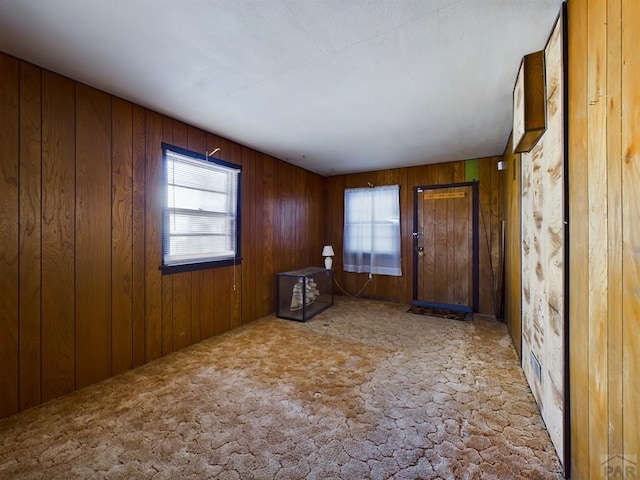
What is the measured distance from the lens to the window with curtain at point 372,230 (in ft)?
16.2

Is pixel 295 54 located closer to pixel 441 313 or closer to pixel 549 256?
pixel 549 256

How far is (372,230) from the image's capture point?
512 cm

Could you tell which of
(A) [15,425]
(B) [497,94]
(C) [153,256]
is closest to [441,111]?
(B) [497,94]

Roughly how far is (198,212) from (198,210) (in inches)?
0.9

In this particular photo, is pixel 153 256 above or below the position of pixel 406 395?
above

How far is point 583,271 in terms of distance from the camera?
1.21 metres

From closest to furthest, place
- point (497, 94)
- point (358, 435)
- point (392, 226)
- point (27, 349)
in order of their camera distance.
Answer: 1. point (358, 435)
2. point (27, 349)
3. point (497, 94)
4. point (392, 226)

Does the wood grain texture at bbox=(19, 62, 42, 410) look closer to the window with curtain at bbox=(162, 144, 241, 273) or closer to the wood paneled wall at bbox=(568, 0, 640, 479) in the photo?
the window with curtain at bbox=(162, 144, 241, 273)

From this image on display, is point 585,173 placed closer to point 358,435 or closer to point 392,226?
point 358,435

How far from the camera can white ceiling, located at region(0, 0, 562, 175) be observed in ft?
4.82

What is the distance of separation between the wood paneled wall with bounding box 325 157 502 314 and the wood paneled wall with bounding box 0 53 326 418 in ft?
9.18

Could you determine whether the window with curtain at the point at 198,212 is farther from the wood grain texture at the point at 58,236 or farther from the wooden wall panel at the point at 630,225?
the wooden wall panel at the point at 630,225

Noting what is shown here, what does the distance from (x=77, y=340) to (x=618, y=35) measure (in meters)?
3.49

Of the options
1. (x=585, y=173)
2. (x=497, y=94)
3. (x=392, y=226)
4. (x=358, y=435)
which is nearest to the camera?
(x=585, y=173)
